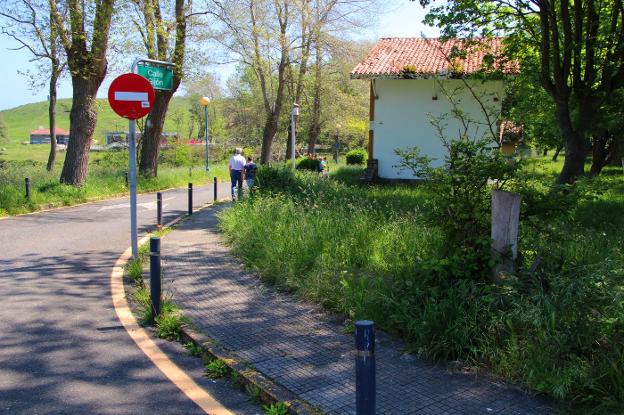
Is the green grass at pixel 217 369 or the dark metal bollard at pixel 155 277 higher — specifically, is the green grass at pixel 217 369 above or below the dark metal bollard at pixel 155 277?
below

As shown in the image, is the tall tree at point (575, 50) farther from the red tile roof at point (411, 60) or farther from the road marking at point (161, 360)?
the road marking at point (161, 360)

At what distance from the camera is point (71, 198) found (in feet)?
54.4

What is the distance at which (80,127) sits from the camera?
17.0m

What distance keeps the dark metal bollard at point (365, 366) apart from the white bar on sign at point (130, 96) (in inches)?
228

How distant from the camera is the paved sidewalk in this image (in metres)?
3.75

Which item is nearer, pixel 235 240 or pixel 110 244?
pixel 235 240

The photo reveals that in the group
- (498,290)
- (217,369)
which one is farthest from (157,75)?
(498,290)

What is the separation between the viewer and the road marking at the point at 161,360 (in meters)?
3.97

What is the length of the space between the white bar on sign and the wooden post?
5.15 m

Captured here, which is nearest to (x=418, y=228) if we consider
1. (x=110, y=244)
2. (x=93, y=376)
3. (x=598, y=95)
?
(x=93, y=376)

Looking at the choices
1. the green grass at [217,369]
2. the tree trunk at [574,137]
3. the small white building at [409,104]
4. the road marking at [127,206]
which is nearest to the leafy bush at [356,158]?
the small white building at [409,104]

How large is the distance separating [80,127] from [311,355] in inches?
594

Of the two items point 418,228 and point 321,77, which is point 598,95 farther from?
point 321,77

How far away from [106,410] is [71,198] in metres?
14.3
